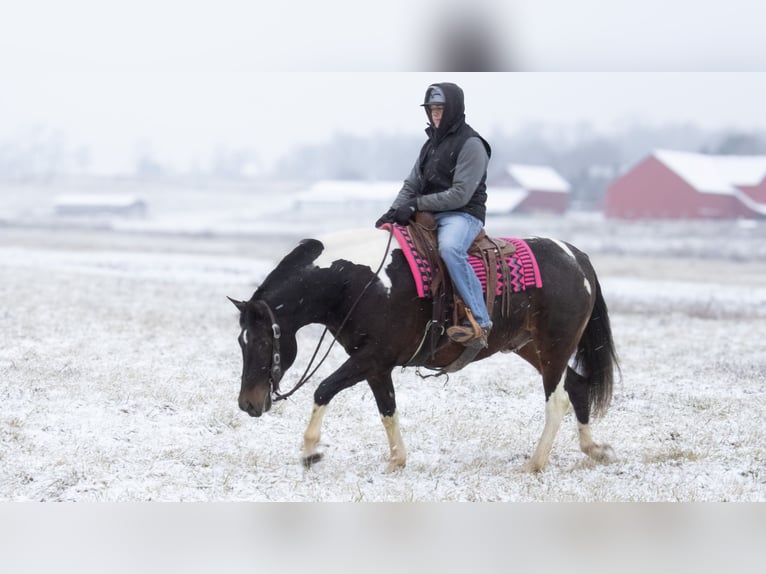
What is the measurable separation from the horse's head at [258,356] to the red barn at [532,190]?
39.6m

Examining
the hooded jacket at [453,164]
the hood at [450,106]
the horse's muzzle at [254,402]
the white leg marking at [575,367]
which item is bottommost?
the horse's muzzle at [254,402]

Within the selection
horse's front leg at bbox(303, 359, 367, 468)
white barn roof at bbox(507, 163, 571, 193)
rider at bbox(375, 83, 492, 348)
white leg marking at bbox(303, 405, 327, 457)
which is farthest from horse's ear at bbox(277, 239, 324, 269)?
white barn roof at bbox(507, 163, 571, 193)

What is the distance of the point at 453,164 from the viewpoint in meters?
6.55

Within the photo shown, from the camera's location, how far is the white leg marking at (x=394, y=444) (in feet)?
21.5

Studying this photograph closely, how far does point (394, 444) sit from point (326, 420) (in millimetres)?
1651

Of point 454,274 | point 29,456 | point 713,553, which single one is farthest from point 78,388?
point 713,553

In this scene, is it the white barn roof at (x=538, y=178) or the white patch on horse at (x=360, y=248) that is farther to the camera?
the white barn roof at (x=538, y=178)

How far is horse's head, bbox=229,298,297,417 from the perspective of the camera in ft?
20.5

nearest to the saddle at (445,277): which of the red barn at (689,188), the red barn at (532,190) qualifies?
the red barn at (689,188)

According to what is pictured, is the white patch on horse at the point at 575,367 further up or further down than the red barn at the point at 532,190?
further up

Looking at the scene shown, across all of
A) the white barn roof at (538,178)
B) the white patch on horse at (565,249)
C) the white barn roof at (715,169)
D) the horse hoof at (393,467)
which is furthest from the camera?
the white barn roof at (538,178)

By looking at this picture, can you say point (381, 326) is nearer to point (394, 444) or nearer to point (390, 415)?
point (390, 415)

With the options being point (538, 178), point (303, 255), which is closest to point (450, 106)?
point (303, 255)

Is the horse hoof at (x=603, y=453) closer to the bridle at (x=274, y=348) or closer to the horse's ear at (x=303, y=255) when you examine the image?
the bridle at (x=274, y=348)
